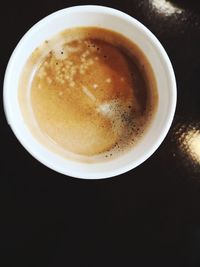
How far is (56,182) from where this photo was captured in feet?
4.48

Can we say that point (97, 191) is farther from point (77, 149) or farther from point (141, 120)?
point (141, 120)

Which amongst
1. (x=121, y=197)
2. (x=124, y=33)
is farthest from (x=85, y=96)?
(x=121, y=197)

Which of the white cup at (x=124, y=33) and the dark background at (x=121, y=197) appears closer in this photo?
the white cup at (x=124, y=33)

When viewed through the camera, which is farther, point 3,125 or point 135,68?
point 135,68

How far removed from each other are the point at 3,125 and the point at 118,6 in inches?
20.7

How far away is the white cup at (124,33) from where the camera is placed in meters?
1.18

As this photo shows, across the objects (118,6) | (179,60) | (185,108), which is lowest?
(185,108)

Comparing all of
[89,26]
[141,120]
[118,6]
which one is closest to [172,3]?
Result: [118,6]

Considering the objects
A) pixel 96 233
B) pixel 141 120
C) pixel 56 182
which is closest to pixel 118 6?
pixel 141 120

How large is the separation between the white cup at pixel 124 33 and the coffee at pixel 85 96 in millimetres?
79

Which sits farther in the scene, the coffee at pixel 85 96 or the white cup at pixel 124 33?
the coffee at pixel 85 96

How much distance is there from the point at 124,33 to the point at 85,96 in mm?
237

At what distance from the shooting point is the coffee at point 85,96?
1.37 meters

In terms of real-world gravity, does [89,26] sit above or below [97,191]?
above
